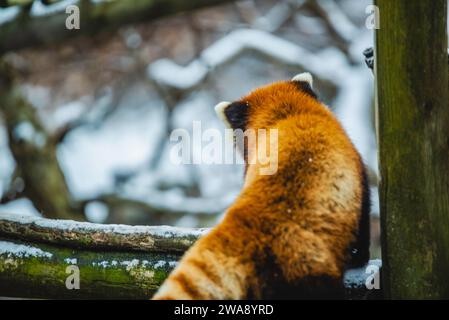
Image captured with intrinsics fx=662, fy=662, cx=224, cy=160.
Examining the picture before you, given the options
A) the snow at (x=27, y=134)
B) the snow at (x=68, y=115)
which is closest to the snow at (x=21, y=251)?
the snow at (x=27, y=134)

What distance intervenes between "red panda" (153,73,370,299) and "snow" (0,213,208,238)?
1.14 ft

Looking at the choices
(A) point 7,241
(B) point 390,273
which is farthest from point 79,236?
(B) point 390,273

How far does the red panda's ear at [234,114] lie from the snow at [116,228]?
0.36 metres

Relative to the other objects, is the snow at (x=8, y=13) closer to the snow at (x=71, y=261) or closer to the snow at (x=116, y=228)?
the snow at (x=116, y=228)

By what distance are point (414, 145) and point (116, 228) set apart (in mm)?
894

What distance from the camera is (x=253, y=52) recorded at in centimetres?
632

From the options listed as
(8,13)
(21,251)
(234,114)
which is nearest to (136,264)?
(21,251)

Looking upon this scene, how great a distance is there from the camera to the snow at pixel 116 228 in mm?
1898

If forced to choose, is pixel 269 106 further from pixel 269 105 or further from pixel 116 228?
pixel 116 228

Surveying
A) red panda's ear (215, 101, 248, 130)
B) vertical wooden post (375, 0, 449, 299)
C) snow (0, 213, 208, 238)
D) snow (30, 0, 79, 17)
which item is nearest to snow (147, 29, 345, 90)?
snow (30, 0, 79, 17)

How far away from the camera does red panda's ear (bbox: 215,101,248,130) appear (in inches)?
80.0

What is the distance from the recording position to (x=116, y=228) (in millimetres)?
1927

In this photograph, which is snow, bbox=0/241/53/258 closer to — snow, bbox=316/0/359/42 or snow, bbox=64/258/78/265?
snow, bbox=64/258/78/265
